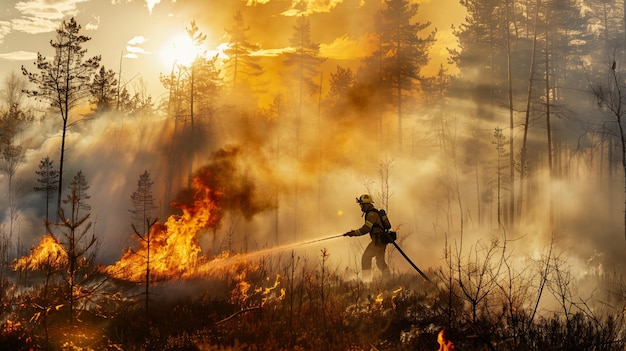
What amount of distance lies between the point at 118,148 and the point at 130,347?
2616cm

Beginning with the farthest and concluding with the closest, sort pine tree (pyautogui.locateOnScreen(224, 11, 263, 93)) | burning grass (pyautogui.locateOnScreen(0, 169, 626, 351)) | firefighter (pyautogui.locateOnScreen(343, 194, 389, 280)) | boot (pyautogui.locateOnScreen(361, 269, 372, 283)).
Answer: pine tree (pyautogui.locateOnScreen(224, 11, 263, 93)) < boot (pyautogui.locateOnScreen(361, 269, 372, 283)) < firefighter (pyautogui.locateOnScreen(343, 194, 389, 280)) < burning grass (pyautogui.locateOnScreen(0, 169, 626, 351))

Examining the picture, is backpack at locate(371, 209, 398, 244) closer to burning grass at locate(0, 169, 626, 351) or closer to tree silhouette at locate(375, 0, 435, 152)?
burning grass at locate(0, 169, 626, 351)

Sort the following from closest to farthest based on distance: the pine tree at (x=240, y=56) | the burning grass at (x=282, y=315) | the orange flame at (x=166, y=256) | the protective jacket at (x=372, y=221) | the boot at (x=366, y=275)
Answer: the burning grass at (x=282, y=315)
the protective jacket at (x=372, y=221)
the boot at (x=366, y=275)
the orange flame at (x=166, y=256)
the pine tree at (x=240, y=56)

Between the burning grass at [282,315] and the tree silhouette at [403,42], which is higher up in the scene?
the tree silhouette at [403,42]

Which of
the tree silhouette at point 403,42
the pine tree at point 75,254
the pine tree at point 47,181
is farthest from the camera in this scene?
the tree silhouette at point 403,42

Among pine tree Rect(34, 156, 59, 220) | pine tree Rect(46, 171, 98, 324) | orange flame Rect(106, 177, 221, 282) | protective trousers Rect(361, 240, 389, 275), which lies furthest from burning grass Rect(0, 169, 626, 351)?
pine tree Rect(34, 156, 59, 220)

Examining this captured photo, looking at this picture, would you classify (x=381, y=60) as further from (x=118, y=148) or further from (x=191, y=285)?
(x=191, y=285)

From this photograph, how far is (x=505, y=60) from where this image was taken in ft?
108

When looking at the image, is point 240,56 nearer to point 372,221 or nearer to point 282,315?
point 372,221

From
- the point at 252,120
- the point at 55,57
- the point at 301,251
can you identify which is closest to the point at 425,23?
Answer: the point at 252,120

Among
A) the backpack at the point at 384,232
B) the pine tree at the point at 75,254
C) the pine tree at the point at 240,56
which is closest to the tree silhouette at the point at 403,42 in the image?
the pine tree at the point at 240,56

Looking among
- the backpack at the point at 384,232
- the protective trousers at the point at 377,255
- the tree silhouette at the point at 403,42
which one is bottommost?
the protective trousers at the point at 377,255

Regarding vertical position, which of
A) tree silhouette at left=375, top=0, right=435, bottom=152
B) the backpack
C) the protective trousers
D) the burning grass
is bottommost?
the burning grass

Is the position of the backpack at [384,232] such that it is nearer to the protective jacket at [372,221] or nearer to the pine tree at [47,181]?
the protective jacket at [372,221]
